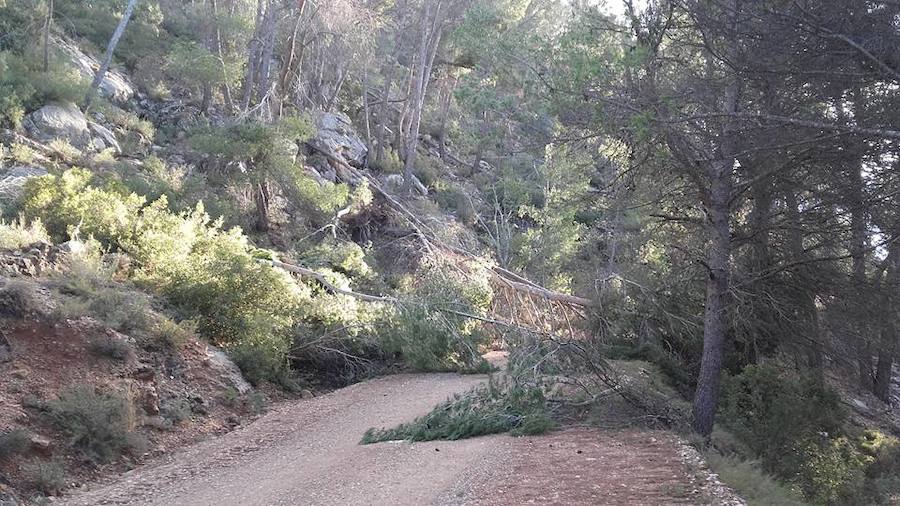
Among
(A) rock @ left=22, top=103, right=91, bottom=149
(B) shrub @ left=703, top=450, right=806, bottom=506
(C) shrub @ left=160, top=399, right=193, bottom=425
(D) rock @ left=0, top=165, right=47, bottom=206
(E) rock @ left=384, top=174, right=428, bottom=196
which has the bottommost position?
(C) shrub @ left=160, top=399, right=193, bottom=425

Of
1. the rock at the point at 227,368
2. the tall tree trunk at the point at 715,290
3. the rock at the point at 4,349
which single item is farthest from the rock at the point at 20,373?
the tall tree trunk at the point at 715,290

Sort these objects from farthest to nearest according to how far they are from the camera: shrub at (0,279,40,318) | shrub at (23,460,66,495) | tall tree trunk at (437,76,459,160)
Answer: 1. tall tree trunk at (437,76,459,160)
2. shrub at (0,279,40,318)
3. shrub at (23,460,66,495)

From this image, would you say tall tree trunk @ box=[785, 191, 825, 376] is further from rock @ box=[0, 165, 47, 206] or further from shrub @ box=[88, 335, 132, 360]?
rock @ box=[0, 165, 47, 206]

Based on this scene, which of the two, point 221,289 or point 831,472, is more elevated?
point 221,289

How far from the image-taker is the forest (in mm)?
8414

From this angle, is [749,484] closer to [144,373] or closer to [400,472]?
[400,472]

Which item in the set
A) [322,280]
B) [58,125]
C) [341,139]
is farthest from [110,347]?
[341,139]

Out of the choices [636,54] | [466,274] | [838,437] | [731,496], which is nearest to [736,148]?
[636,54]

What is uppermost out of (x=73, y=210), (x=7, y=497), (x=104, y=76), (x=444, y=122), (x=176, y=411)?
(x=444, y=122)

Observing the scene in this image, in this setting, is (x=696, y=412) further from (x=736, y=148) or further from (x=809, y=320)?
(x=736, y=148)

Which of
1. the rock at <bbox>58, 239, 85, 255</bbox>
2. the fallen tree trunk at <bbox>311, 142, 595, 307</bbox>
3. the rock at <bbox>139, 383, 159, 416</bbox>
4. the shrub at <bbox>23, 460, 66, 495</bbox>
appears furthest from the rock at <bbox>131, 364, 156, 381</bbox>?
the fallen tree trunk at <bbox>311, 142, 595, 307</bbox>

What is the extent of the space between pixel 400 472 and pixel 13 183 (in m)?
10.8

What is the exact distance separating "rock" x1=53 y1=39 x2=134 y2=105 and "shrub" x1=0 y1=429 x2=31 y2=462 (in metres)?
17.9

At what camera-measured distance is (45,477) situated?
24.4 feet
